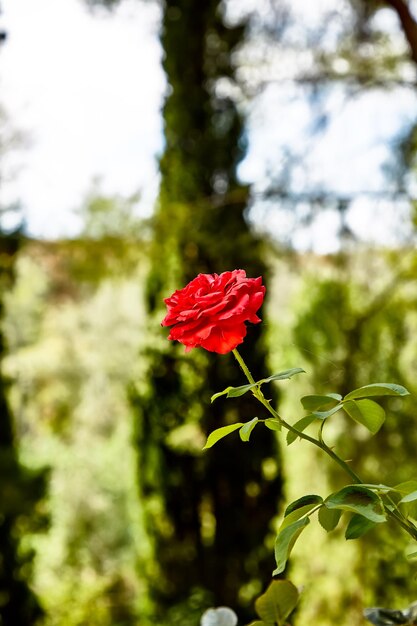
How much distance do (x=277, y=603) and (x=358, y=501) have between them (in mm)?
199

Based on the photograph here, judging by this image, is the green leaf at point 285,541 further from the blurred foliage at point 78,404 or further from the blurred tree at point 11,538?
the blurred foliage at point 78,404

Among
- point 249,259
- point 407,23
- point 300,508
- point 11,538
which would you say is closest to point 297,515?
point 300,508

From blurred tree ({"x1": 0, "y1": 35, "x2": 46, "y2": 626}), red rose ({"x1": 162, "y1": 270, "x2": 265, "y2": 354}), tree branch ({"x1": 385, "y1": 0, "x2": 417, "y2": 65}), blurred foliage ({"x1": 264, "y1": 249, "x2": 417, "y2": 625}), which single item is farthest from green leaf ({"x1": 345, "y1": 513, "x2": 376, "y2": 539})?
blurred tree ({"x1": 0, "y1": 35, "x2": 46, "y2": 626})

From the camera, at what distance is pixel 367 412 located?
1.73 ft

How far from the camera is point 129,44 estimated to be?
441 centimetres

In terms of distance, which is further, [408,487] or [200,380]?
[200,380]

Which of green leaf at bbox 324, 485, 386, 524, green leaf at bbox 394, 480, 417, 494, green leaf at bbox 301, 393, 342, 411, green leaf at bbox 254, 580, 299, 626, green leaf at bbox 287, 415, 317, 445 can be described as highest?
green leaf at bbox 301, 393, 342, 411

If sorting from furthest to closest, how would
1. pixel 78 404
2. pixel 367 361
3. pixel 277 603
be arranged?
pixel 78 404 → pixel 367 361 → pixel 277 603

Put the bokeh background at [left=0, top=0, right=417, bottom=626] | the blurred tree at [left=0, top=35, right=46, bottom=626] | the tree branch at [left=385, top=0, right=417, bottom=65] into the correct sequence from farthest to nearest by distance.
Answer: the blurred tree at [left=0, top=35, right=46, bottom=626] → the bokeh background at [left=0, top=0, right=417, bottom=626] → the tree branch at [left=385, top=0, right=417, bottom=65]

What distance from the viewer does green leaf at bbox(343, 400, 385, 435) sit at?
518 mm

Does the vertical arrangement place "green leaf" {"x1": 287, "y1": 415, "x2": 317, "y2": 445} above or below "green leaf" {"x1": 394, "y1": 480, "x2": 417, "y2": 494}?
above

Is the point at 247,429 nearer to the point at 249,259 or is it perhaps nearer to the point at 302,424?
the point at 302,424

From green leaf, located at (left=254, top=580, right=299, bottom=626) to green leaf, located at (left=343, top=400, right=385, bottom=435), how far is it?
0.18m

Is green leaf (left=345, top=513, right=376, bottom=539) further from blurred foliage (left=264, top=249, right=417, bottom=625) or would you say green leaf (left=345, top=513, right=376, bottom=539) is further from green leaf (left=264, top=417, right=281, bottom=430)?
blurred foliage (left=264, top=249, right=417, bottom=625)
